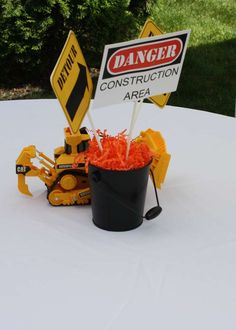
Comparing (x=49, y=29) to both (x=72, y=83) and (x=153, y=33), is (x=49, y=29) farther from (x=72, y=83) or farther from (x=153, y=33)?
(x=72, y=83)

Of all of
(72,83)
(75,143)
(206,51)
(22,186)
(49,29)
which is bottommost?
(206,51)

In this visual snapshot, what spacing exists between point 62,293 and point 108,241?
179 millimetres

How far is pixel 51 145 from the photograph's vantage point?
1529 millimetres

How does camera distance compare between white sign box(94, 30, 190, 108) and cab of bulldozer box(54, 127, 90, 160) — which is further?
cab of bulldozer box(54, 127, 90, 160)

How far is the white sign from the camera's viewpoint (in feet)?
3.39

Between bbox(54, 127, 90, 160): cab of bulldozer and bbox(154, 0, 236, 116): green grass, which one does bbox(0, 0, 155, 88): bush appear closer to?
bbox(154, 0, 236, 116): green grass

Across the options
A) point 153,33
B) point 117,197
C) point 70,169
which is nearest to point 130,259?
point 117,197

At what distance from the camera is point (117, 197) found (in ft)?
3.58

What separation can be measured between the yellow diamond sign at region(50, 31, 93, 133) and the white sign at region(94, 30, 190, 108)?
0.15ft

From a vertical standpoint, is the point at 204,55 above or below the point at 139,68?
below

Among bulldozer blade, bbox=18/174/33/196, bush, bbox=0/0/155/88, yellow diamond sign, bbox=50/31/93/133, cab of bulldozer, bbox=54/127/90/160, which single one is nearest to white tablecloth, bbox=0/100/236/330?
bulldozer blade, bbox=18/174/33/196

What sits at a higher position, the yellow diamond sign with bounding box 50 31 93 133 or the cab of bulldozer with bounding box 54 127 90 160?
the yellow diamond sign with bounding box 50 31 93 133

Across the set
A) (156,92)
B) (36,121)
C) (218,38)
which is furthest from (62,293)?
(218,38)

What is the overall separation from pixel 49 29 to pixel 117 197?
8.51ft
